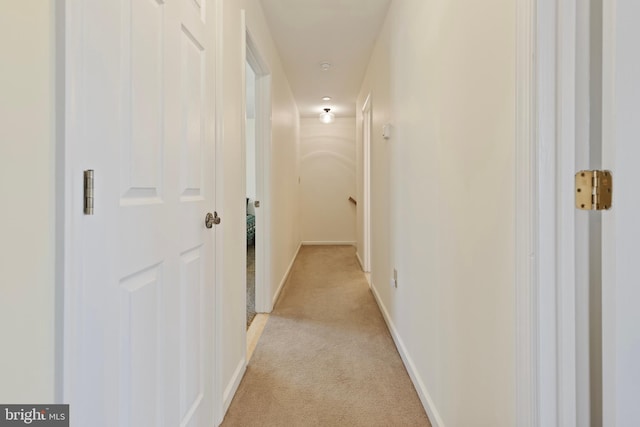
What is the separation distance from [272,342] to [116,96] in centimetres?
206

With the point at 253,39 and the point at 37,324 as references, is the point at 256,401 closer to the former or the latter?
the point at 37,324

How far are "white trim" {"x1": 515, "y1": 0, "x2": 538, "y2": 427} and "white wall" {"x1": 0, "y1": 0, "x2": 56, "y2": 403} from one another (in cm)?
100

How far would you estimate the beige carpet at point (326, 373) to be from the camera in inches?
66.0

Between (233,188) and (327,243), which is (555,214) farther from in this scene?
(327,243)

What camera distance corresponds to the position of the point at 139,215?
955 mm

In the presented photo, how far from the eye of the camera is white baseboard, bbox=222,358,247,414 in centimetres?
169

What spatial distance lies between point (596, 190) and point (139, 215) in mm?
1100

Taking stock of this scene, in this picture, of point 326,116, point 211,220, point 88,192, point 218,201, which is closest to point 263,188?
point 218,201

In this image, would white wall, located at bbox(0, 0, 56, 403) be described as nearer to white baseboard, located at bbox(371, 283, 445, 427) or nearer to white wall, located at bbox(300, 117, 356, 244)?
white baseboard, located at bbox(371, 283, 445, 427)

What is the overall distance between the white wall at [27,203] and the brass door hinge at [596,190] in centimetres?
108

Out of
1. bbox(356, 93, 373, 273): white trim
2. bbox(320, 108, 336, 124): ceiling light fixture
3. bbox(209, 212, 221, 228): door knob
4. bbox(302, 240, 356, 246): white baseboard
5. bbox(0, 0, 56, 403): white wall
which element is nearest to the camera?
bbox(0, 0, 56, 403): white wall

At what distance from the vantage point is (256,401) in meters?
1.80

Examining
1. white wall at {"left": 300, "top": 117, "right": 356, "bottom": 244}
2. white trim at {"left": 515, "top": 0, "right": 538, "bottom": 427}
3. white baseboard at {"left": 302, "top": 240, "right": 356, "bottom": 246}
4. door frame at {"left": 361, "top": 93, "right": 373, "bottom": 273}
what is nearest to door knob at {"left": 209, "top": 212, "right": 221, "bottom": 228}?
white trim at {"left": 515, "top": 0, "right": 538, "bottom": 427}

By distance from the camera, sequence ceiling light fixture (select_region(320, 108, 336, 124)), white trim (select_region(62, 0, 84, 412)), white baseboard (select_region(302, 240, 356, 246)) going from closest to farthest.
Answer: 1. white trim (select_region(62, 0, 84, 412))
2. ceiling light fixture (select_region(320, 108, 336, 124))
3. white baseboard (select_region(302, 240, 356, 246))
